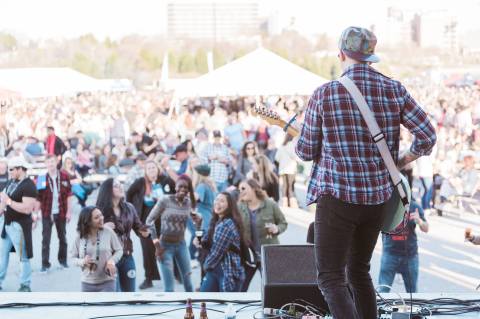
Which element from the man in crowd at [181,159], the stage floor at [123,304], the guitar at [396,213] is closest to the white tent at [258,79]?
the man in crowd at [181,159]

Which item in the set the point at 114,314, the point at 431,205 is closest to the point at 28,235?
the point at 114,314

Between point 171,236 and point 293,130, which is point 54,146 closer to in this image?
point 171,236

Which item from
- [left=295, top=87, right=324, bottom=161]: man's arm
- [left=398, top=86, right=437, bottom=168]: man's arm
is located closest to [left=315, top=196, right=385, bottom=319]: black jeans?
[left=295, top=87, right=324, bottom=161]: man's arm

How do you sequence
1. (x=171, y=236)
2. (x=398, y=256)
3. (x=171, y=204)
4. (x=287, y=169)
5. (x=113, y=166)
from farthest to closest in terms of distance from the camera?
1. (x=287, y=169)
2. (x=113, y=166)
3. (x=171, y=204)
4. (x=171, y=236)
5. (x=398, y=256)

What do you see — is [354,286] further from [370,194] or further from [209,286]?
[209,286]

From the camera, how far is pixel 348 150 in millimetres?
3797

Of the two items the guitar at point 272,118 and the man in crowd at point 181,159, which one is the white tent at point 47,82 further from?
the guitar at point 272,118

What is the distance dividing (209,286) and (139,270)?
3.36 metres

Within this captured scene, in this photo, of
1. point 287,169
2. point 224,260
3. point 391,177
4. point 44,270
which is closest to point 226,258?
point 224,260

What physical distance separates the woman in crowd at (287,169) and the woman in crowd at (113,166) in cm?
312

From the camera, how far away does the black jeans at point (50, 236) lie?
10148 mm

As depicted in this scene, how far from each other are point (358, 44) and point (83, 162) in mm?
13178

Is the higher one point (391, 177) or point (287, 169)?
point (391, 177)

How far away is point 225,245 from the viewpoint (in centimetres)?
721
